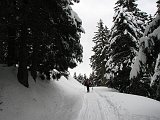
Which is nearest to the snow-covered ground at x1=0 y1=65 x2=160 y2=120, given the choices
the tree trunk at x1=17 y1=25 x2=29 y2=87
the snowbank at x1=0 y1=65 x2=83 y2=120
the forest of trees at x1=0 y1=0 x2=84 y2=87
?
the snowbank at x1=0 y1=65 x2=83 y2=120

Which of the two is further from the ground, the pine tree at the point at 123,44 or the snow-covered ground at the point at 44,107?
the pine tree at the point at 123,44

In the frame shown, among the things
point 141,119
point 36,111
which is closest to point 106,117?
point 141,119

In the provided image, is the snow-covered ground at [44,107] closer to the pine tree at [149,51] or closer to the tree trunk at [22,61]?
the tree trunk at [22,61]

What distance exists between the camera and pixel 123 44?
75.4ft

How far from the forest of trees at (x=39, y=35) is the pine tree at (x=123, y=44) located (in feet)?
23.2

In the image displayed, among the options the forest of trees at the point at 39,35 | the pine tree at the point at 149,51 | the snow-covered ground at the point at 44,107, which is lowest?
the snow-covered ground at the point at 44,107

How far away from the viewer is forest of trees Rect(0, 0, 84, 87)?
1149 centimetres

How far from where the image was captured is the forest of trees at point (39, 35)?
11.5 meters

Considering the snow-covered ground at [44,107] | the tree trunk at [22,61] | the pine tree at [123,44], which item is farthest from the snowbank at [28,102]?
the pine tree at [123,44]

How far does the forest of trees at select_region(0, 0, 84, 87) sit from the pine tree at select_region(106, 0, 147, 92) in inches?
278

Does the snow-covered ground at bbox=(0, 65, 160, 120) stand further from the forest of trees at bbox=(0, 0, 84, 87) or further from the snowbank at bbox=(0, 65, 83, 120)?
the forest of trees at bbox=(0, 0, 84, 87)

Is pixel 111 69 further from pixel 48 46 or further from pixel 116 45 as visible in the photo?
pixel 48 46

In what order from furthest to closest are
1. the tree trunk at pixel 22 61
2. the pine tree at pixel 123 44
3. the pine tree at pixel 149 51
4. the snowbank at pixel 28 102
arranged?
the pine tree at pixel 123 44 → the tree trunk at pixel 22 61 → the snowbank at pixel 28 102 → the pine tree at pixel 149 51

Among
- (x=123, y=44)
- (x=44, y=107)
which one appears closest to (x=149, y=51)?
(x=44, y=107)
